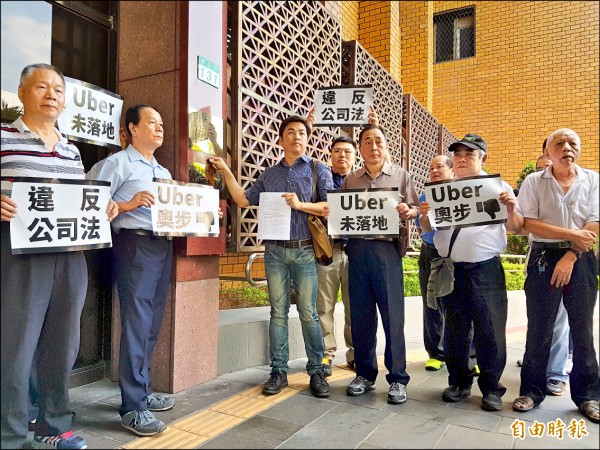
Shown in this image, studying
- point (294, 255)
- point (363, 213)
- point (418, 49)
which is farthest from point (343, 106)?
point (418, 49)

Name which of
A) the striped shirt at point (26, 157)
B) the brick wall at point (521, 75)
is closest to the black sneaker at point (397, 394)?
the striped shirt at point (26, 157)

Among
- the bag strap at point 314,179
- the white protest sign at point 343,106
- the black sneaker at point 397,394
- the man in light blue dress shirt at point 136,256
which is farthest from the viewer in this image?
the white protest sign at point 343,106

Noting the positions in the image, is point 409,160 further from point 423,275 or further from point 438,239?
point 438,239

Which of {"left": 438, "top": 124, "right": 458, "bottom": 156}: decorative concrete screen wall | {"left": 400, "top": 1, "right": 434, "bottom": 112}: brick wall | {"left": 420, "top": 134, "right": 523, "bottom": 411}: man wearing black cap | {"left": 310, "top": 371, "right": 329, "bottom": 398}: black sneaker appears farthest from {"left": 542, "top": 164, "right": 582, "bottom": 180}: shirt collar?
{"left": 438, "top": 124, "right": 458, "bottom": 156}: decorative concrete screen wall

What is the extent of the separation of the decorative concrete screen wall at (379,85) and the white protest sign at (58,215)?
3.77 meters

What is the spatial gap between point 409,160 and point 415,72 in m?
1.80

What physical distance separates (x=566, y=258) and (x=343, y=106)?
204cm

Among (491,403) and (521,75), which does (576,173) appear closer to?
(491,403)

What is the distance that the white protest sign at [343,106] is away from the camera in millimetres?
3516

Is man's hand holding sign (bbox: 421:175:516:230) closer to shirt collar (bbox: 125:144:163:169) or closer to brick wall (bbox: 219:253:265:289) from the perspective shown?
shirt collar (bbox: 125:144:163:169)

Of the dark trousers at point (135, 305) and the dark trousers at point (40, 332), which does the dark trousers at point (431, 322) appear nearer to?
the dark trousers at point (135, 305)

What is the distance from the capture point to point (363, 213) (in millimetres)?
2893

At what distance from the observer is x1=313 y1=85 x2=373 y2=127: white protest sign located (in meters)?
3.52

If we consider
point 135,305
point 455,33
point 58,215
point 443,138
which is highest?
point 455,33
